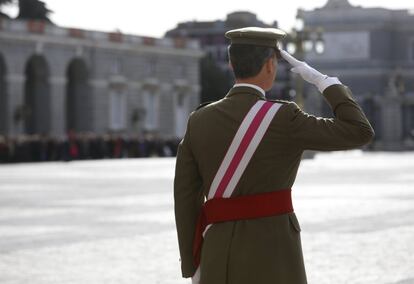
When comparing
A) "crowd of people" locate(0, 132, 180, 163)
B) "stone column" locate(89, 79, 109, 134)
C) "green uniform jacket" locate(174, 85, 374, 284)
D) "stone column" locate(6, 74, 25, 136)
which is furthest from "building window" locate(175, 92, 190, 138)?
"green uniform jacket" locate(174, 85, 374, 284)

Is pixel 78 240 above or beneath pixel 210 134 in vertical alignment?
beneath

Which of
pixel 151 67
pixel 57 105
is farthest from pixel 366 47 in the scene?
pixel 57 105

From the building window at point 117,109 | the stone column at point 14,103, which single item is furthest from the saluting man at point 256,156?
the building window at point 117,109

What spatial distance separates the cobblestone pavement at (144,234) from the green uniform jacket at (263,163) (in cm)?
517

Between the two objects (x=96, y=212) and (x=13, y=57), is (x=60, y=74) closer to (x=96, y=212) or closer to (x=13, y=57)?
(x=13, y=57)

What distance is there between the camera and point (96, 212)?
19.6m

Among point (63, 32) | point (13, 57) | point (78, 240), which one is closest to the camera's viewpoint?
point (78, 240)

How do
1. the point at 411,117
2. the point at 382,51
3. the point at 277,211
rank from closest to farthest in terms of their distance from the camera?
1. the point at 277,211
2. the point at 411,117
3. the point at 382,51

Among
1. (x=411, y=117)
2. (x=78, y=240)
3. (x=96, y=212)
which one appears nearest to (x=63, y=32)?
(x=411, y=117)

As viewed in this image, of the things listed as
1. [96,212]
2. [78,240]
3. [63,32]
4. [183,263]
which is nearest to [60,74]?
[63,32]

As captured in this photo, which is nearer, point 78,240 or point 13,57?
A: point 78,240

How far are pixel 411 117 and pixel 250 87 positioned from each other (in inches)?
3331

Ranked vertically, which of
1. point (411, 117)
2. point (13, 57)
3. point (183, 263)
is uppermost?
point (183, 263)

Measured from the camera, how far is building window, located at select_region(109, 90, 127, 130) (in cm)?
7506
